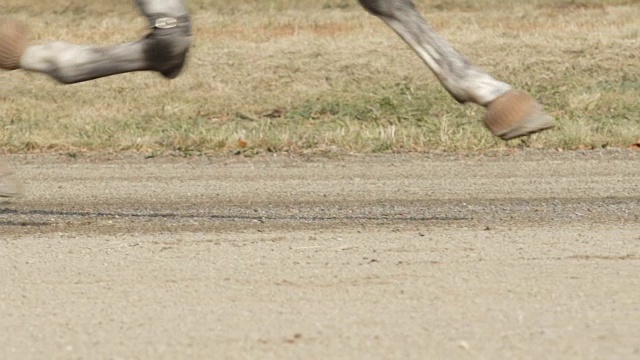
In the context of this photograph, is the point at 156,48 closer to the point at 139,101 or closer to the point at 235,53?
the point at 139,101

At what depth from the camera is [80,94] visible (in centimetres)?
1672

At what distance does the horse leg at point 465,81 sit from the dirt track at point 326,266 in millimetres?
515

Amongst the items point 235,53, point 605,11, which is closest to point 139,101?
point 235,53

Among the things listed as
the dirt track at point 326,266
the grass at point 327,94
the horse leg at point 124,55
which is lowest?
the grass at point 327,94

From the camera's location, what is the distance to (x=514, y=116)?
5910 millimetres

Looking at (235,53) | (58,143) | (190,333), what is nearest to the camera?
(190,333)

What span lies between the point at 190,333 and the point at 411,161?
19.3 ft

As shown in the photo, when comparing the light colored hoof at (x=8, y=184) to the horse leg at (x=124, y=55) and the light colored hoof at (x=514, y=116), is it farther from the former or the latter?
the light colored hoof at (x=514, y=116)

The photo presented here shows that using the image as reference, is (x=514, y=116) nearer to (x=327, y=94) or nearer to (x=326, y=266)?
(x=326, y=266)

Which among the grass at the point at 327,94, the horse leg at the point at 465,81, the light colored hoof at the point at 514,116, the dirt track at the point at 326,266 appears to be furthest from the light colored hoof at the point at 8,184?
the grass at the point at 327,94

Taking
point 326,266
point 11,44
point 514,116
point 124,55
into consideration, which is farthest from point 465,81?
point 11,44

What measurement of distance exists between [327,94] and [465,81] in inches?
395

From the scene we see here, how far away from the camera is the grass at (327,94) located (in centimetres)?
1106

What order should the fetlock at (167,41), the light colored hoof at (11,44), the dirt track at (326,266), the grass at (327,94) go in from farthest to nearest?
the grass at (327,94) → the light colored hoof at (11,44) → the fetlock at (167,41) → the dirt track at (326,266)
